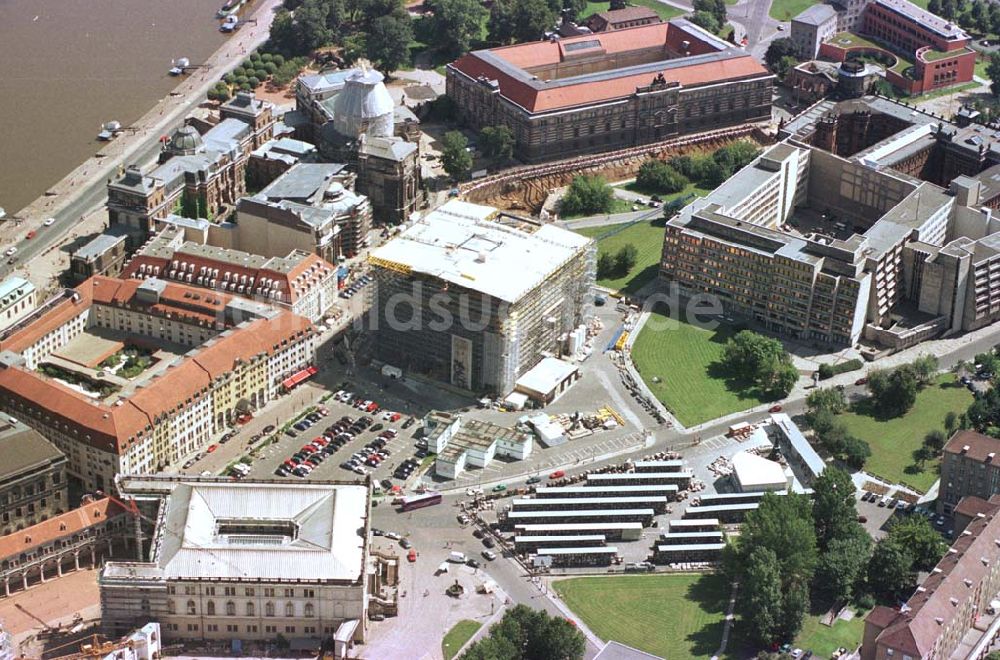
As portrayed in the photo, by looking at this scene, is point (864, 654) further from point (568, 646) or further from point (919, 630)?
point (568, 646)

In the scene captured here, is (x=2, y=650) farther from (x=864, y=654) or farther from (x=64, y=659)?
(x=864, y=654)

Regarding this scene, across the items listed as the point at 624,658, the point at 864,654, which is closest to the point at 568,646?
the point at 624,658

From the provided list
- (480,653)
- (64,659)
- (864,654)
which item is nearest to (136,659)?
(64,659)

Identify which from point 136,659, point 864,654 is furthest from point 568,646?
point 136,659

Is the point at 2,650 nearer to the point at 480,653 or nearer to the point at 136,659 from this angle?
the point at 136,659

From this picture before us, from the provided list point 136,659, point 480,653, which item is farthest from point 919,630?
point 136,659

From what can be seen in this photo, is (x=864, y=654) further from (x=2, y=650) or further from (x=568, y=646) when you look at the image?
(x=2, y=650)
